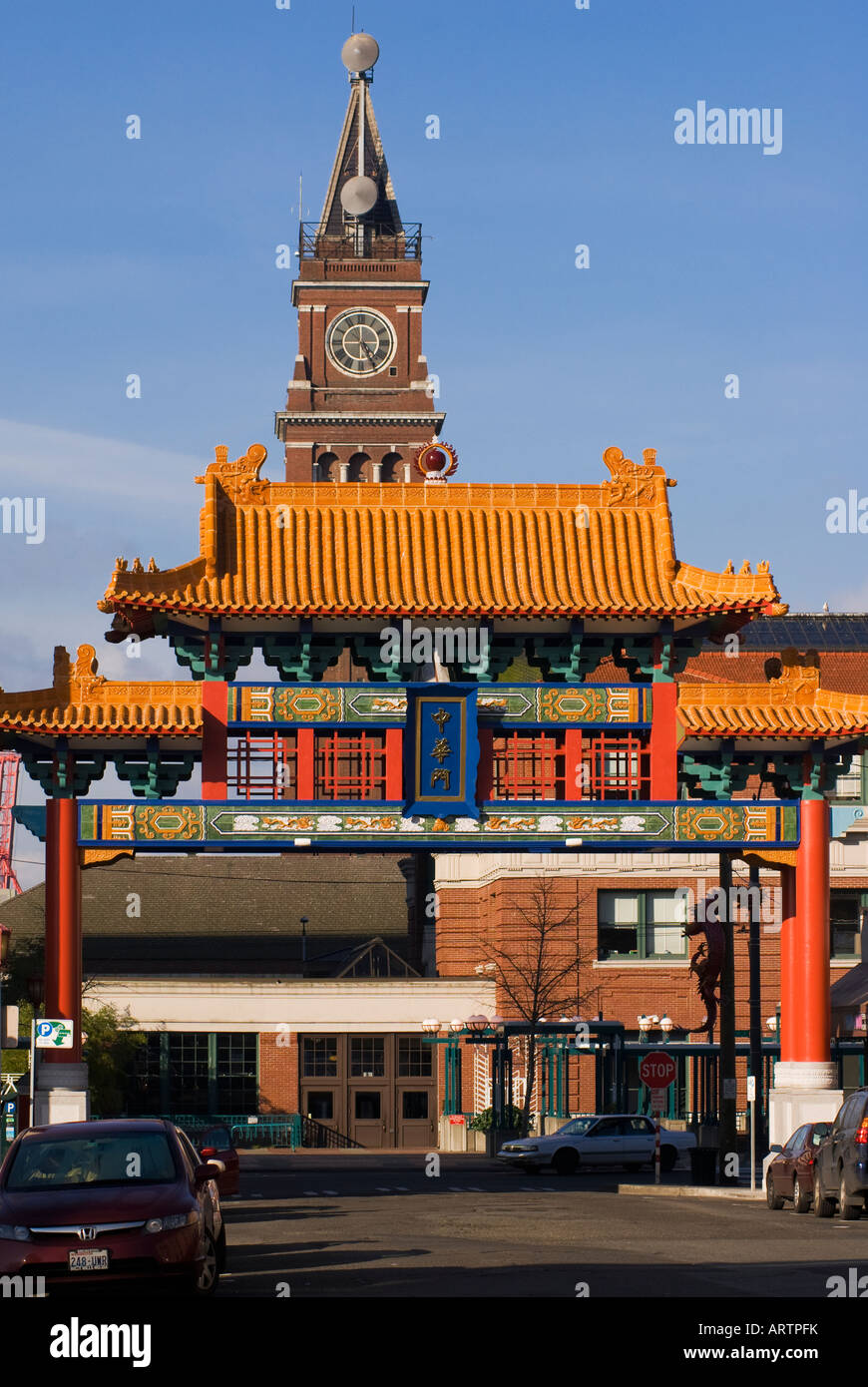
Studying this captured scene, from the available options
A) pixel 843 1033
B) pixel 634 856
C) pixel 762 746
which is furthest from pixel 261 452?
pixel 634 856

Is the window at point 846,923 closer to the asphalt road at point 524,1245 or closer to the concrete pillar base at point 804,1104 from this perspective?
the asphalt road at point 524,1245

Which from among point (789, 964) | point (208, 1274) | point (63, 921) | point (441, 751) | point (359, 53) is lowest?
point (208, 1274)

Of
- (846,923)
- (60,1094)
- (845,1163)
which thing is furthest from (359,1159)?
(845,1163)

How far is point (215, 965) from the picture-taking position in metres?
75.1

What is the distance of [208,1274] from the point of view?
1578cm

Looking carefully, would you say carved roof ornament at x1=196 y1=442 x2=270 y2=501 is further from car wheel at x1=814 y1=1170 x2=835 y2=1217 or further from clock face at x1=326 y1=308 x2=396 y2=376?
clock face at x1=326 y1=308 x2=396 y2=376

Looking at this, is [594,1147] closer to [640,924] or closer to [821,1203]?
[640,924]

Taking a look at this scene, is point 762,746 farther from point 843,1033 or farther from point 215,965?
point 215,965

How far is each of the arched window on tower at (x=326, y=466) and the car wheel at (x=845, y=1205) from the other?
3039 inches

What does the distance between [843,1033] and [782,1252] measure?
88.1 ft

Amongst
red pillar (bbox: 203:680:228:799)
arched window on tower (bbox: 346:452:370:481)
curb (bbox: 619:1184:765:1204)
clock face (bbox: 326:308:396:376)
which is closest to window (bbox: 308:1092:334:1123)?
curb (bbox: 619:1184:765:1204)

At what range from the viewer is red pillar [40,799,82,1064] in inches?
1220

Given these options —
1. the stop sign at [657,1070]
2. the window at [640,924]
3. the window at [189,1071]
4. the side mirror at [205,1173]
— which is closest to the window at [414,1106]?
the window at [189,1071]

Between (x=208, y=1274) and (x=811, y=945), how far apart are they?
60.7ft
